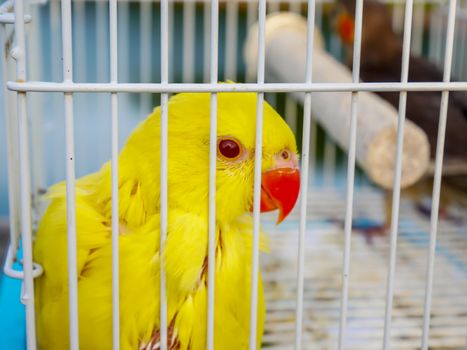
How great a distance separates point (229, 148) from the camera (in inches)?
25.8

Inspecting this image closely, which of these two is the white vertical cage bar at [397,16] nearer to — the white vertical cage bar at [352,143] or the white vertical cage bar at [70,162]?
the white vertical cage bar at [352,143]

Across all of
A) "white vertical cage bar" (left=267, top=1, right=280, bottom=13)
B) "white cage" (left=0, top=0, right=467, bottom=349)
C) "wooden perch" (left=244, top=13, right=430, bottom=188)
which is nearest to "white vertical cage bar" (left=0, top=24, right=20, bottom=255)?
"white cage" (left=0, top=0, right=467, bottom=349)

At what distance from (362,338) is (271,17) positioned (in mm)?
1009

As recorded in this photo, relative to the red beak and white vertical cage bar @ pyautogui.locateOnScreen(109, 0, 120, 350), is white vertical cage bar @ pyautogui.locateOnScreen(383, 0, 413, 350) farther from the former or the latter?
white vertical cage bar @ pyautogui.locateOnScreen(109, 0, 120, 350)

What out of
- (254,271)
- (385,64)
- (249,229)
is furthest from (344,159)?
(254,271)

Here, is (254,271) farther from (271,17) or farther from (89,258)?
(271,17)

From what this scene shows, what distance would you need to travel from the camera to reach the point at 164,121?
0.55m

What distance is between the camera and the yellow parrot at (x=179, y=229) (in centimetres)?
65

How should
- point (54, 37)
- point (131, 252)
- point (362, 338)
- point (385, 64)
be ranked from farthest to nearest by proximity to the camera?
1. point (385, 64)
2. point (54, 37)
3. point (362, 338)
4. point (131, 252)

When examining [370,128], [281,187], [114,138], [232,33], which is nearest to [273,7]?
[232,33]

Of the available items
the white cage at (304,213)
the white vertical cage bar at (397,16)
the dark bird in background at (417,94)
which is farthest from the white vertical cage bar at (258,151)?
the white vertical cage bar at (397,16)

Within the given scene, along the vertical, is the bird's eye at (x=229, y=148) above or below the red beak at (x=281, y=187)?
above

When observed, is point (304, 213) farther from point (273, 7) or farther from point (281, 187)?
point (273, 7)

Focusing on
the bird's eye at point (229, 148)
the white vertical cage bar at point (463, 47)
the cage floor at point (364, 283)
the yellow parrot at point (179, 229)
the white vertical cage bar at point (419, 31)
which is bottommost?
the cage floor at point (364, 283)
